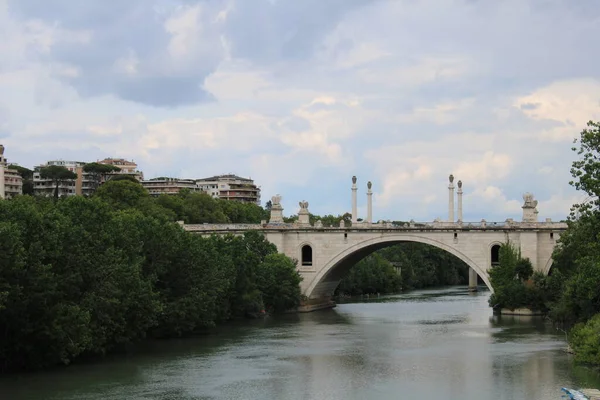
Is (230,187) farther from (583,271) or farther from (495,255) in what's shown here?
(583,271)

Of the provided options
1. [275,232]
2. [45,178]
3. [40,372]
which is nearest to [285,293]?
[275,232]

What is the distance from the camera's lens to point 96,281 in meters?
32.8

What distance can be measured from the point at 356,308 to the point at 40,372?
103ft

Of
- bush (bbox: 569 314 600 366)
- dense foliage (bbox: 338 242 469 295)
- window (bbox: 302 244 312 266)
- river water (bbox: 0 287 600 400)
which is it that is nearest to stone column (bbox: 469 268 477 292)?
dense foliage (bbox: 338 242 469 295)

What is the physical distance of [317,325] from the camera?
47875mm

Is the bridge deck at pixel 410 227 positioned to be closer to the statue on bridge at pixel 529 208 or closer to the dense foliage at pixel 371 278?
the statue on bridge at pixel 529 208

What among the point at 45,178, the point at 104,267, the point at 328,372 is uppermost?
the point at 45,178

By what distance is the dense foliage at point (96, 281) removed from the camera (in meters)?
29.8

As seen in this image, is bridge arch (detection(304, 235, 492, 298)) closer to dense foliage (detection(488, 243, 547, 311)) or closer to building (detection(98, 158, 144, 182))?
dense foliage (detection(488, 243, 547, 311))

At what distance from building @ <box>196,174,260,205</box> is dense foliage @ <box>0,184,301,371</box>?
70100mm

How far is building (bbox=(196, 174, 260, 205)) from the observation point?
11938 cm

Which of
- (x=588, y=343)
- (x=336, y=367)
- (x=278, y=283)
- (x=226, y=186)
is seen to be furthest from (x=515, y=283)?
(x=226, y=186)

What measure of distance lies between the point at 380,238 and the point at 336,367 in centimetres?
2377

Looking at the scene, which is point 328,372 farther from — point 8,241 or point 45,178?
point 45,178
